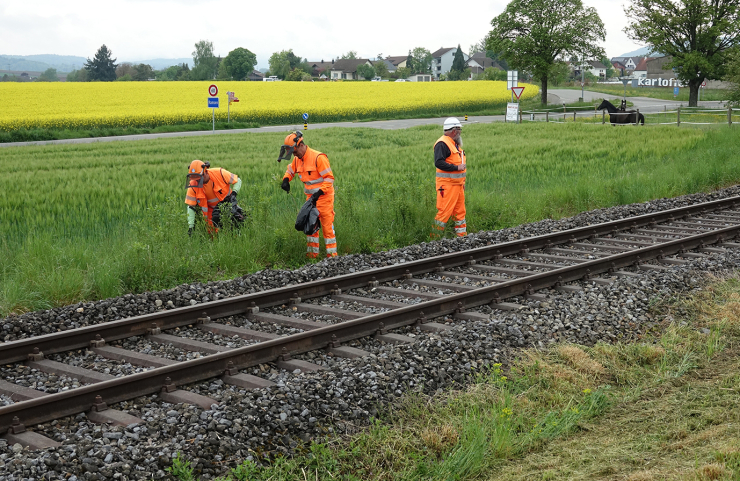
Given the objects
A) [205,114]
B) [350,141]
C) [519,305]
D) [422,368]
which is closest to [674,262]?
[519,305]

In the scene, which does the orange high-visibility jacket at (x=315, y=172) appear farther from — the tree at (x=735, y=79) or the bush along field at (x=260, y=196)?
the tree at (x=735, y=79)

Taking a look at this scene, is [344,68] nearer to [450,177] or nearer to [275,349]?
[450,177]

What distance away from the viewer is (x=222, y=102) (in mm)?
58844

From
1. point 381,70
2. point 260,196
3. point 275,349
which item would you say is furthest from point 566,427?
point 381,70

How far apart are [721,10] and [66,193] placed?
5660 centimetres

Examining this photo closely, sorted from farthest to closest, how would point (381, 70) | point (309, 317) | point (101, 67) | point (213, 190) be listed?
point (381, 70), point (101, 67), point (213, 190), point (309, 317)

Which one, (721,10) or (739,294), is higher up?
(721,10)

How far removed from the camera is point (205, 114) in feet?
165

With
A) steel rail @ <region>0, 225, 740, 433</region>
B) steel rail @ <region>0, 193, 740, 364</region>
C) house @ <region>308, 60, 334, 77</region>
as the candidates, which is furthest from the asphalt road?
house @ <region>308, 60, 334, 77</region>

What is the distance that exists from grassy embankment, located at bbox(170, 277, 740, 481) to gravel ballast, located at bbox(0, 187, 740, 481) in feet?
0.69

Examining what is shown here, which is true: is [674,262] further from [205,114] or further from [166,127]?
[205,114]

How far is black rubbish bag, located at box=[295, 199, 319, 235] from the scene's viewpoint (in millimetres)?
10375

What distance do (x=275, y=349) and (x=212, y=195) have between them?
5660mm

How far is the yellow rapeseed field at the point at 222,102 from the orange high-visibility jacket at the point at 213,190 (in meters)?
35.0
